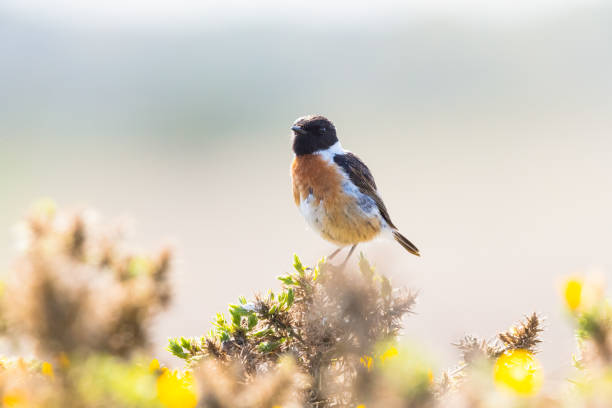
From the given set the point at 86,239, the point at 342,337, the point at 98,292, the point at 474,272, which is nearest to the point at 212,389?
the point at 98,292

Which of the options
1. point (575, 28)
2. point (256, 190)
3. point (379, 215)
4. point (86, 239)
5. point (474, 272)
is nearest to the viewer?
point (86, 239)

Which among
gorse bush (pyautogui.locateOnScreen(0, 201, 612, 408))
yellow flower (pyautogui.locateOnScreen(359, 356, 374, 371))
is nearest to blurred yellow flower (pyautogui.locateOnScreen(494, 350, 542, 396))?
gorse bush (pyautogui.locateOnScreen(0, 201, 612, 408))

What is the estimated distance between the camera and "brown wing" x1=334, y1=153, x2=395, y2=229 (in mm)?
6582

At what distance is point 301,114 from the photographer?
121062mm

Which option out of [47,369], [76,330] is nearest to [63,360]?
[76,330]

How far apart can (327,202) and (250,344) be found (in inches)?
149

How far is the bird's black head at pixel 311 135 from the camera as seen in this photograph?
6621 millimetres

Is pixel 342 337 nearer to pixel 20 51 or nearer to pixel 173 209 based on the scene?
pixel 173 209

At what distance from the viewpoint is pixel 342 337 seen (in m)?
2.53

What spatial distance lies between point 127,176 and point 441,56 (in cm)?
6608

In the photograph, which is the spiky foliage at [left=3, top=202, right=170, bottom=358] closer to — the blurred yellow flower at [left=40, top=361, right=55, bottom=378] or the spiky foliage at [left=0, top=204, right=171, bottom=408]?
the spiky foliage at [left=0, top=204, right=171, bottom=408]

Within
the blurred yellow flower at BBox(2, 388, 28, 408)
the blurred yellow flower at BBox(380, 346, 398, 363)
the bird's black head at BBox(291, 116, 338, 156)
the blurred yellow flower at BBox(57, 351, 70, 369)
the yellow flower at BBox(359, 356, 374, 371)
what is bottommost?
the yellow flower at BBox(359, 356, 374, 371)

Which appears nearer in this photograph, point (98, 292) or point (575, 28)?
point (98, 292)

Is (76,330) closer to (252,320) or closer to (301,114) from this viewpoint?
(252,320)
